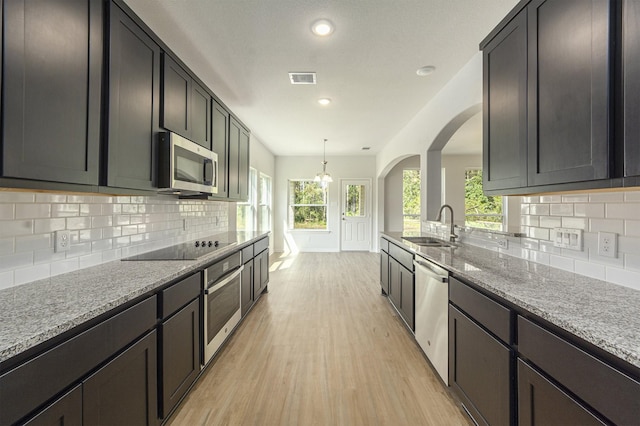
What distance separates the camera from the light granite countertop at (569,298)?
2.79 ft

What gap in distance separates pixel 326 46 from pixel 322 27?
0.28 meters

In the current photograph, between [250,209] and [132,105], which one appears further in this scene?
[250,209]

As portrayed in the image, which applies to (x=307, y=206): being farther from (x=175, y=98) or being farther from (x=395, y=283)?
(x=175, y=98)

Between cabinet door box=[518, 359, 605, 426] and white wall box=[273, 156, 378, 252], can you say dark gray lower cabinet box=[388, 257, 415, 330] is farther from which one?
white wall box=[273, 156, 378, 252]

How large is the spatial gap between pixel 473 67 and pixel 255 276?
323 centimetres

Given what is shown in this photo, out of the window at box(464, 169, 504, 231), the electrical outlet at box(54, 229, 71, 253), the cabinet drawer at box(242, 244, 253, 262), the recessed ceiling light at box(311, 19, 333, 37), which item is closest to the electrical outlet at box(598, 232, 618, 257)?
the recessed ceiling light at box(311, 19, 333, 37)

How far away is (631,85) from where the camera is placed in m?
1.04

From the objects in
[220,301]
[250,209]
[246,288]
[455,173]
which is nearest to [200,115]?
[220,301]

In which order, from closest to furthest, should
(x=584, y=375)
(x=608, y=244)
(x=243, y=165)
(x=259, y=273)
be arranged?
1. (x=584, y=375)
2. (x=608, y=244)
3. (x=259, y=273)
4. (x=243, y=165)

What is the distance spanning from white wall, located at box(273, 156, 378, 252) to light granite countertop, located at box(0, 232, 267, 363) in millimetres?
5985

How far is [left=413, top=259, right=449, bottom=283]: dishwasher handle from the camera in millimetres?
1932

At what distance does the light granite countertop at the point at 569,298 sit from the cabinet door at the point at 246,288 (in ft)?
6.52

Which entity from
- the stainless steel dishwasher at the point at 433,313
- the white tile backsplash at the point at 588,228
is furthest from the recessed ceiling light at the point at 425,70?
the stainless steel dishwasher at the point at 433,313

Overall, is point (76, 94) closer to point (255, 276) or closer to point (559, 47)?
point (559, 47)
